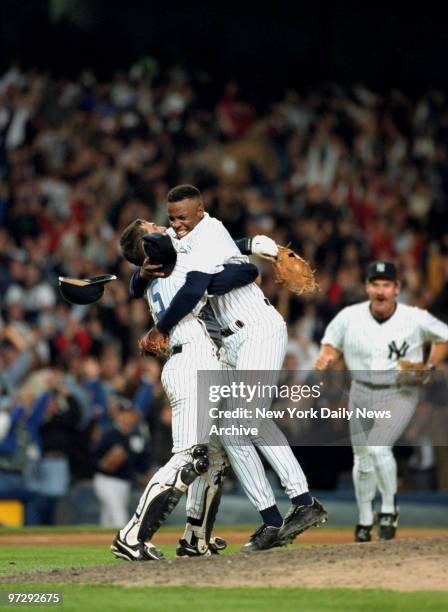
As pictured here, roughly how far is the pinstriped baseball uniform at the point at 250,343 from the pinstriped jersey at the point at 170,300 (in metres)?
0.12

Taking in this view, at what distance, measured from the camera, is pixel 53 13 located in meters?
23.6

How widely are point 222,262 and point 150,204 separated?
37.7ft

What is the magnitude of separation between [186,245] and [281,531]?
170 centimetres

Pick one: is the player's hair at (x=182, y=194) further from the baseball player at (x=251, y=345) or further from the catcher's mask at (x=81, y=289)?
the catcher's mask at (x=81, y=289)

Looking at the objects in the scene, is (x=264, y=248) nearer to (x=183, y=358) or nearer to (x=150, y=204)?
(x=183, y=358)

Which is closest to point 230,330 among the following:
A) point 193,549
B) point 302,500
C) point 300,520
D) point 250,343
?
point 250,343

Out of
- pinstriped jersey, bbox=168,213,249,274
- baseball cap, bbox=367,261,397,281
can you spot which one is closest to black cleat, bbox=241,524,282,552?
pinstriped jersey, bbox=168,213,249,274

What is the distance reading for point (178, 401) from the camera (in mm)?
7766

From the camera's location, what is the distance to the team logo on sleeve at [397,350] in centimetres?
1060

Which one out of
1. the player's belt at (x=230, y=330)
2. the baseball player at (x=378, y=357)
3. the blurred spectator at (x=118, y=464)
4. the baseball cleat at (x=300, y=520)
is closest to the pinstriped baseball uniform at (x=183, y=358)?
the player's belt at (x=230, y=330)

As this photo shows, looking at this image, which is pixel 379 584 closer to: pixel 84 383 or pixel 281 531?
pixel 281 531

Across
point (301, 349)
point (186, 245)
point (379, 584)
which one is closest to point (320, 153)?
point (301, 349)

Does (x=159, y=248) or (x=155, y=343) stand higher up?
(x=159, y=248)

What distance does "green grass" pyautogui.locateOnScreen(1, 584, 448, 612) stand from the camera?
6.12m
